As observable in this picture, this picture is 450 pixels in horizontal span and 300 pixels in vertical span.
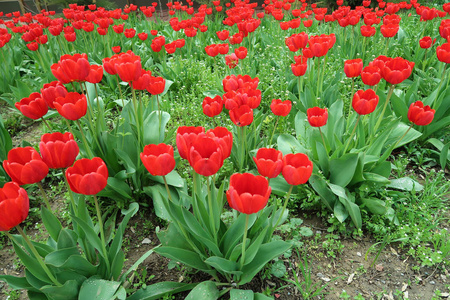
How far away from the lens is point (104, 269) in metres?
1.75

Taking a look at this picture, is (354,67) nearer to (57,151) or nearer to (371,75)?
(371,75)

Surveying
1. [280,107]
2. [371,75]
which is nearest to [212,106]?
[280,107]

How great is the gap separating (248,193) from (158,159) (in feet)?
1.44

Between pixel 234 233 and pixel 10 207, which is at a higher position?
pixel 10 207

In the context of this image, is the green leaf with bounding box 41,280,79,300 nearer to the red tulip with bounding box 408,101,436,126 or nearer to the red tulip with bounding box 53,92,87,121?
the red tulip with bounding box 53,92,87,121

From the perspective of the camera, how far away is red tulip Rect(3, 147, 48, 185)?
1331 millimetres

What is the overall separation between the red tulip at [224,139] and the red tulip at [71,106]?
81cm

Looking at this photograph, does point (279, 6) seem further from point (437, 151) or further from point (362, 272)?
point (362, 272)

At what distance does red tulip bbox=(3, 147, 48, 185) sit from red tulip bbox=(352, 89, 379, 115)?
5.81 ft

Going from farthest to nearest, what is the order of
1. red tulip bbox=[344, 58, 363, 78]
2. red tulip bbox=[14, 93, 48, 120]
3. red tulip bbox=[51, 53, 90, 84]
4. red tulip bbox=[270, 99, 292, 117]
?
red tulip bbox=[344, 58, 363, 78] < red tulip bbox=[270, 99, 292, 117] < red tulip bbox=[51, 53, 90, 84] < red tulip bbox=[14, 93, 48, 120]

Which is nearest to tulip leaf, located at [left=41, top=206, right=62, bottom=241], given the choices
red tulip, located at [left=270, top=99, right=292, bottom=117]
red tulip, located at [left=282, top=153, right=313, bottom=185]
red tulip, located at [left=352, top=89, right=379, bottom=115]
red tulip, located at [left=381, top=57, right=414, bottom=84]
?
red tulip, located at [left=282, top=153, right=313, bottom=185]

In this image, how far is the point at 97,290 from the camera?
1.56 metres

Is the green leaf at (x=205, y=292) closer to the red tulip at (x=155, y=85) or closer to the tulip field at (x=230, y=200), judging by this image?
the tulip field at (x=230, y=200)

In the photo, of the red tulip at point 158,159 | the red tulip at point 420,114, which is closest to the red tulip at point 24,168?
the red tulip at point 158,159
